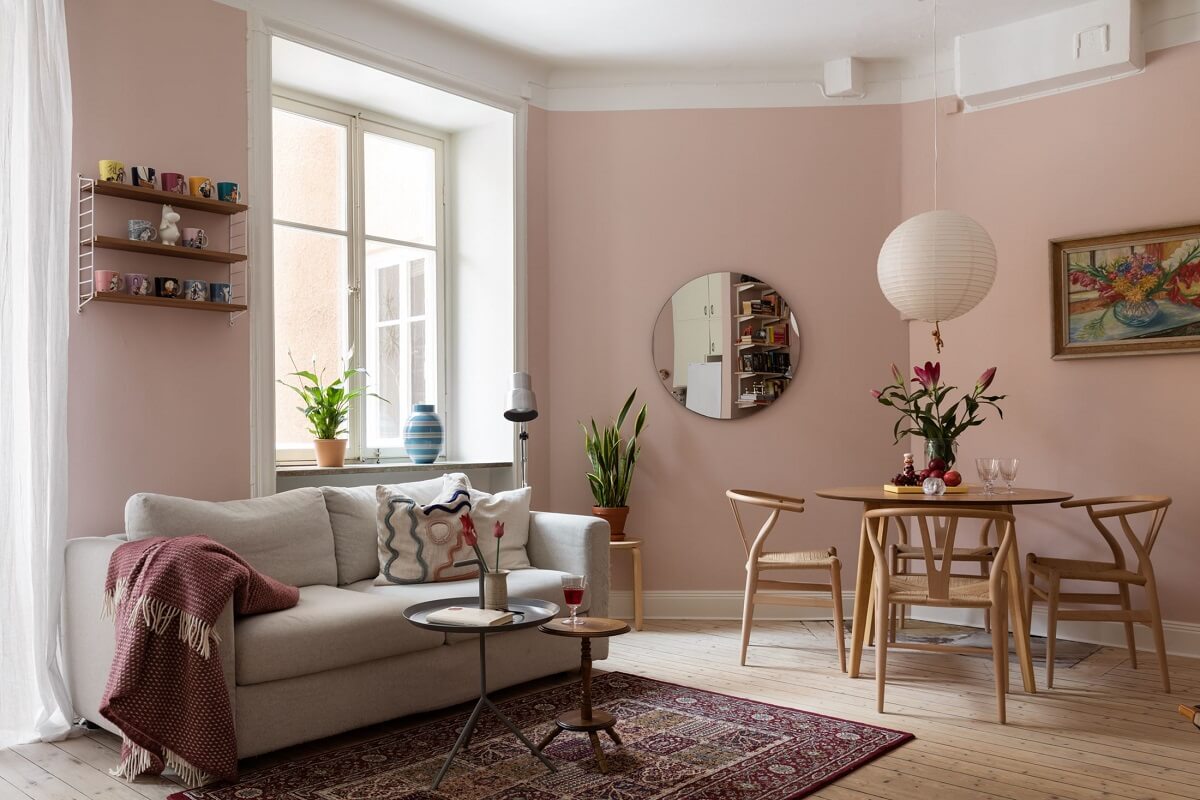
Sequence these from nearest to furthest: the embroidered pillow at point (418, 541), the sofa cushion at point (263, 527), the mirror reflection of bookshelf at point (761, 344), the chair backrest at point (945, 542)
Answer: the sofa cushion at point (263, 527) → the chair backrest at point (945, 542) → the embroidered pillow at point (418, 541) → the mirror reflection of bookshelf at point (761, 344)

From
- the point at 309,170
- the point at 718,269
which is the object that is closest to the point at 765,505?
the point at 718,269

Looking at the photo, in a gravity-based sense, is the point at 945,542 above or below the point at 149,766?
above

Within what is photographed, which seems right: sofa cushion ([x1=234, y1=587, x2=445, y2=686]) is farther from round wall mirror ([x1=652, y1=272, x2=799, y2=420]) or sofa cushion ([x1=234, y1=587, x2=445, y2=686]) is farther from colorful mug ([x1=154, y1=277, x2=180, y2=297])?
round wall mirror ([x1=652, y1=272, x2=799, y2=420])

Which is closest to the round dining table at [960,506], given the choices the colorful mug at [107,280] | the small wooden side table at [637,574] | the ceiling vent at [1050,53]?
the small wooden side table at [637,574]

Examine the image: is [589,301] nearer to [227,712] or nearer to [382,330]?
[382,330]

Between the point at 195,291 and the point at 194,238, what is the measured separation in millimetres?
204

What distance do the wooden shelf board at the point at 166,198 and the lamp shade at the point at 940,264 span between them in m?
2.76

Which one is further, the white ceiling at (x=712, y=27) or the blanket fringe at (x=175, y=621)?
the white ceiling at (x=712, y=27)

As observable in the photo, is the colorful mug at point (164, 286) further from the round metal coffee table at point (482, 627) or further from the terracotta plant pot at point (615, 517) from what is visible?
the terracotta plant pot at point (615, 517)

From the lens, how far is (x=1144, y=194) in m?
4.64

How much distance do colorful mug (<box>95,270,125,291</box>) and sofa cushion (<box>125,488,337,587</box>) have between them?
784 mm

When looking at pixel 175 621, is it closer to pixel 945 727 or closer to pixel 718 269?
pixel 945 727

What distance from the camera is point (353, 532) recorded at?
398 centimetres

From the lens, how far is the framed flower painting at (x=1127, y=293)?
4.52 m
